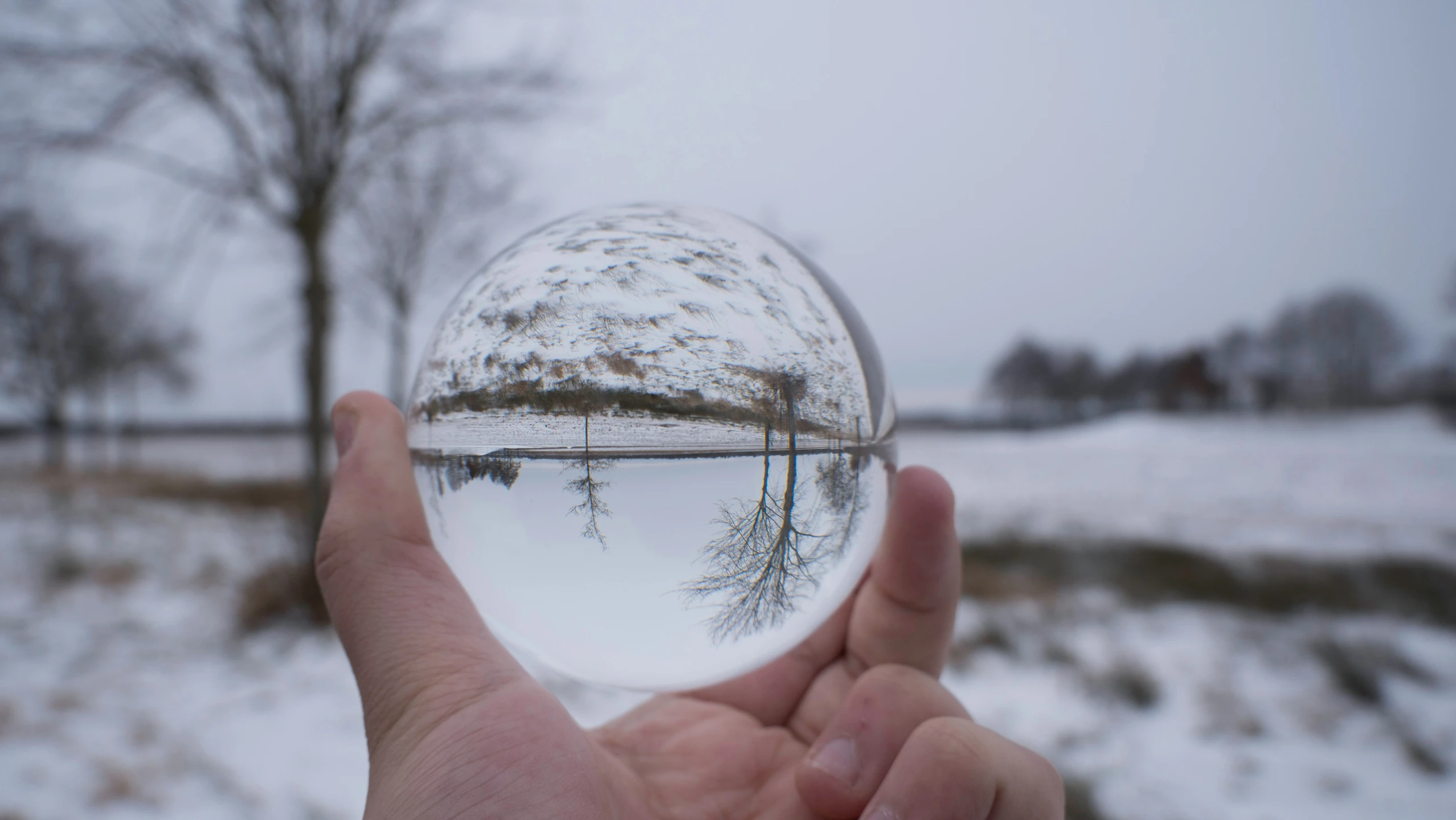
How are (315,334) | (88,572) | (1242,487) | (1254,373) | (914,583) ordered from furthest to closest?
(1254,373)
(1242,487)
(88,572)
(315,334)
(914,583)

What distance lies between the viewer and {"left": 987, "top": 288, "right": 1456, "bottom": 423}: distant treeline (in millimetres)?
19891

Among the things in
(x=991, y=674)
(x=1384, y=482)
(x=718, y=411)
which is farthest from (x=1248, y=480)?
(x=718, y=411)

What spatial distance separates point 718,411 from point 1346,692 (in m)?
5.31

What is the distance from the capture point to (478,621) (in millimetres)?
1451

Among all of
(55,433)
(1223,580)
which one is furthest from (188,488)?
(1223,580)

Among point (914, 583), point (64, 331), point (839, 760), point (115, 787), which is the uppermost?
point (64, 331)

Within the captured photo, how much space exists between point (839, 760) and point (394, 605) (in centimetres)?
101

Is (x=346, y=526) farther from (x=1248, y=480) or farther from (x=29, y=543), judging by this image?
(x=1248, y=480)

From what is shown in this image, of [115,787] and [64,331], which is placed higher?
[64,331]

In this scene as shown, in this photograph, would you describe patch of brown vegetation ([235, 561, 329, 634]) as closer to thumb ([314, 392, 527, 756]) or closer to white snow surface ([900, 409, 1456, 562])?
thumb ([314, 392, 527, 756])

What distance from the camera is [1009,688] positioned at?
4.17m

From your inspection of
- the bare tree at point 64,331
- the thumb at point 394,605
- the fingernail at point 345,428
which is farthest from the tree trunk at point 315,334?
the bare tree at point 64,331

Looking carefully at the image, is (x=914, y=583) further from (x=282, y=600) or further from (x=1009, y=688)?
(x=282, y=600)

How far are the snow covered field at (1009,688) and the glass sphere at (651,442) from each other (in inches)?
39.4
